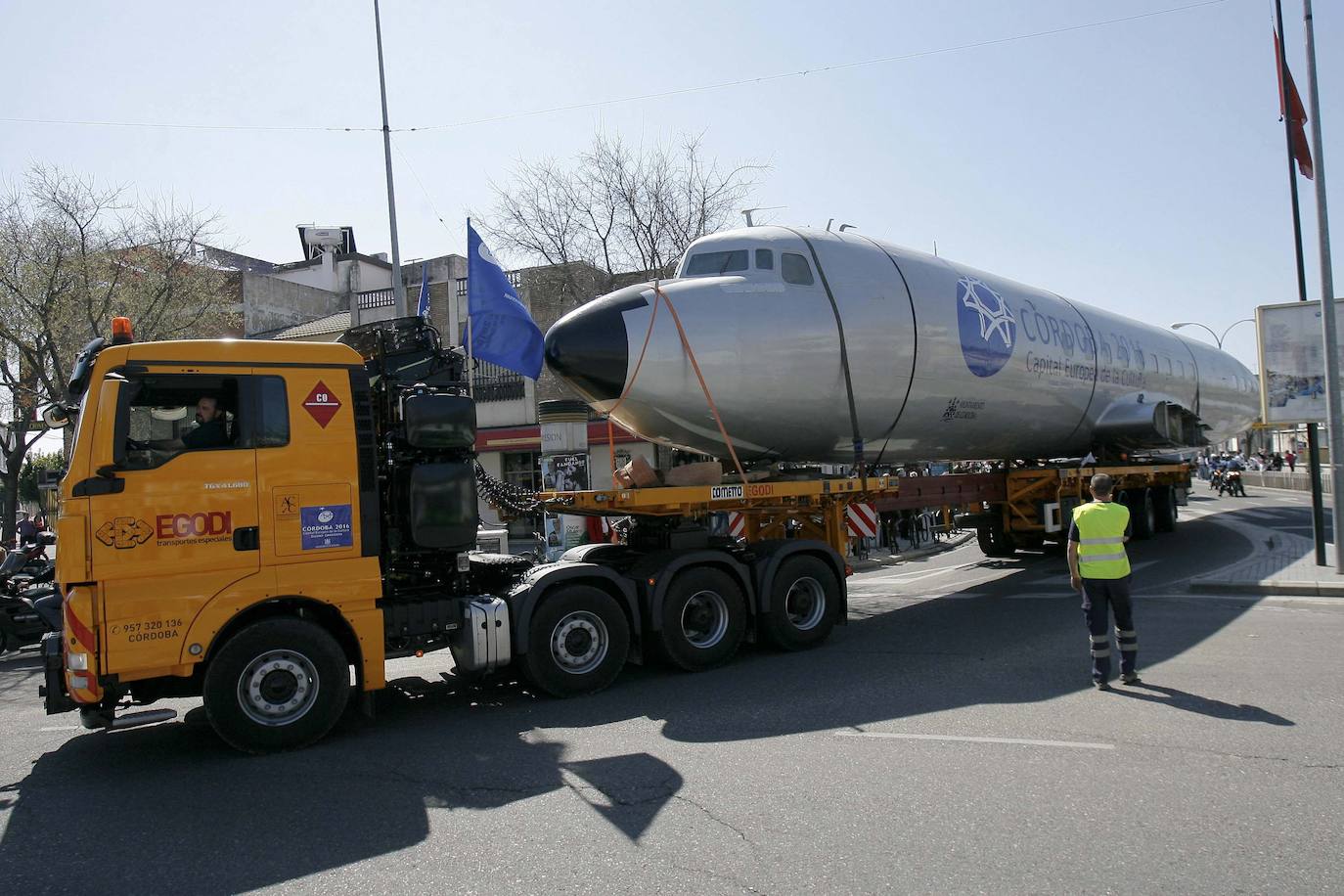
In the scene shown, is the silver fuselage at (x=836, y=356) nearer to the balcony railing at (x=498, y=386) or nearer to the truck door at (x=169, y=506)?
the truck door at (x=169, y=506)

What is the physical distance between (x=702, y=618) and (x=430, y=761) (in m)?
3.16

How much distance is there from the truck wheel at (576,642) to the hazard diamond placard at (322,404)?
223 cm

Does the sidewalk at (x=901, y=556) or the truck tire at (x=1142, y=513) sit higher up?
the truck tire at (x=1142, y=513)

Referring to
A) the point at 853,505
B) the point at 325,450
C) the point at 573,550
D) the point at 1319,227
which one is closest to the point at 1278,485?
the point at 1319,227

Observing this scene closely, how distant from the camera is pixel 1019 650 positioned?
8.45 metres

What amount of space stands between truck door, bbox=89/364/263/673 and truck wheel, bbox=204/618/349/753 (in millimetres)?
346

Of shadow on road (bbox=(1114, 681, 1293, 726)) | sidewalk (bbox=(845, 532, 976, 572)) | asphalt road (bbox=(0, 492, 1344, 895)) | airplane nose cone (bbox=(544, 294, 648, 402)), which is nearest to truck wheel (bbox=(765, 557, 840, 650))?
asphalt road (bbox=(0, 492, 1344, 895))

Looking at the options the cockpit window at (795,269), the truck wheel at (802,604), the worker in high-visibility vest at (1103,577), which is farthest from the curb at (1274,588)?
the cockpit window at (795,269)

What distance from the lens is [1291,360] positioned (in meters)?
13.4

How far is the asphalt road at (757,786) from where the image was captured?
4.04m

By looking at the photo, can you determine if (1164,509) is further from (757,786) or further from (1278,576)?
(757,786)

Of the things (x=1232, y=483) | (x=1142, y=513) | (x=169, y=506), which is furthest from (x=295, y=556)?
(x=1232, y=483)

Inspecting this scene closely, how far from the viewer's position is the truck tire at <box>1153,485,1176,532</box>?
62.0ft

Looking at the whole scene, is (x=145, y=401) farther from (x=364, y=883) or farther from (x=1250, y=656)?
(x=1250, y=656)
